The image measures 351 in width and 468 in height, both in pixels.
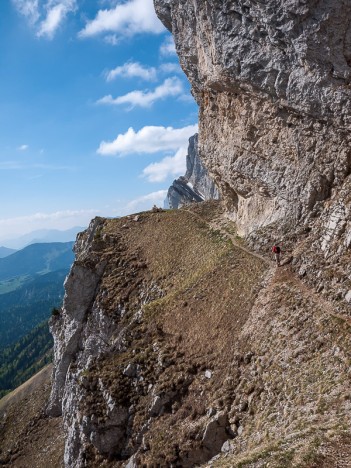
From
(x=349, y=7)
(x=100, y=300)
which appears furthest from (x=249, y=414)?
(x=349, y=7)

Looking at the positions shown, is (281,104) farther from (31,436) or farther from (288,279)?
(31,436)

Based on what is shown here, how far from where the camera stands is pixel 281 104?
35.7 metres

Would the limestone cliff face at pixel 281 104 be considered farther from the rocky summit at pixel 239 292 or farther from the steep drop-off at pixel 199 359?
the steep drop-off at pixel 199 359

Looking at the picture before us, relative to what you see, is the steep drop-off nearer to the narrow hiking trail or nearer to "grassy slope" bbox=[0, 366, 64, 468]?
the narrow hiking trail

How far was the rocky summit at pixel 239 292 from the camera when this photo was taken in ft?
69.0

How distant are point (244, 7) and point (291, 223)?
21.7 metres

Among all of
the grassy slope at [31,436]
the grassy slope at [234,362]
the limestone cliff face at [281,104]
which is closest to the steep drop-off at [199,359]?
the grassy slope at [234,362]

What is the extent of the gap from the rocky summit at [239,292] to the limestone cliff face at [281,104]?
0.14m

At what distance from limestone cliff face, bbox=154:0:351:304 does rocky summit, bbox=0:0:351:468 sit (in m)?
0.14

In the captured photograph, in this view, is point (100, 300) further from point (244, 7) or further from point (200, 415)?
point (244, 7)

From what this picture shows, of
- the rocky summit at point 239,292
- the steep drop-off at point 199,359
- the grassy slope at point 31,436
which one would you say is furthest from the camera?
the grassy slope at point 31,436

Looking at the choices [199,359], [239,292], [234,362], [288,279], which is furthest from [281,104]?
[199,359]

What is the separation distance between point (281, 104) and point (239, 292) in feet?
61.5

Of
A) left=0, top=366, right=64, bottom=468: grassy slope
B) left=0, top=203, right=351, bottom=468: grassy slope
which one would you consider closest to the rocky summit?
left=0, top=203, right=351, bottom=468: grassy slope
